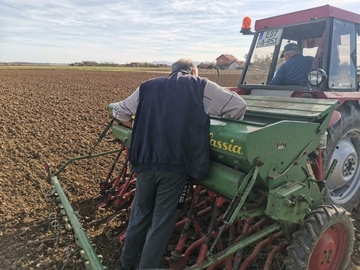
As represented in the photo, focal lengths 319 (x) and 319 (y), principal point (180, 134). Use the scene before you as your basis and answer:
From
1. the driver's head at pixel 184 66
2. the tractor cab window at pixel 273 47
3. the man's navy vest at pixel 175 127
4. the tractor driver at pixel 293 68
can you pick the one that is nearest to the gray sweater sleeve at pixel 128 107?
the man's navy vest at pixel 175 127

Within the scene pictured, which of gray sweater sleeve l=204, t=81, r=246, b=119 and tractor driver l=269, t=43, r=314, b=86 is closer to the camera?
gray sweater sleeve l=204, t=81, r=246, b=119

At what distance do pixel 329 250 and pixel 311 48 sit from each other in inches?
106

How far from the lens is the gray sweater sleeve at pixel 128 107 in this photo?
266cm

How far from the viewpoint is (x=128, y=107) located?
2717mm

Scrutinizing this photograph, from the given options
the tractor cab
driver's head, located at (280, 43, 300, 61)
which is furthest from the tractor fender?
driver's head, located at (280, 43, 300, 61)

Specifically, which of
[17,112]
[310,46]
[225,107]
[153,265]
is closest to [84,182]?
[153,265]

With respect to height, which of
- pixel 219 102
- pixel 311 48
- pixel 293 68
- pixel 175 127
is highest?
pixel 311 48

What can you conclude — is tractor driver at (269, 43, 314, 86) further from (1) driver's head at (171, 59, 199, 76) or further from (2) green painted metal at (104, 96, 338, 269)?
(1) driver's head at (171, 59, 199, 76)

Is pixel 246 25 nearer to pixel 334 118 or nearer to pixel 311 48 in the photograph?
pixel 311 48

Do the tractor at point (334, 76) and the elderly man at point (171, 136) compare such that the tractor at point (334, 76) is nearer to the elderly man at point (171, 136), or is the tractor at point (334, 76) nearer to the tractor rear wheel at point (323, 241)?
the tractor rear wheel at point (323, 241)

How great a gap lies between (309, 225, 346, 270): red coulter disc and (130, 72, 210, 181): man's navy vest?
1.17m

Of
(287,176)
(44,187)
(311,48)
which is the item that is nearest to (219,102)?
(287,176)

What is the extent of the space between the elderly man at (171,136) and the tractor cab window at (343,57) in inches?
71.1

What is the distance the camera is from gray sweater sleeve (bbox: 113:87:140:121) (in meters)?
2.66
